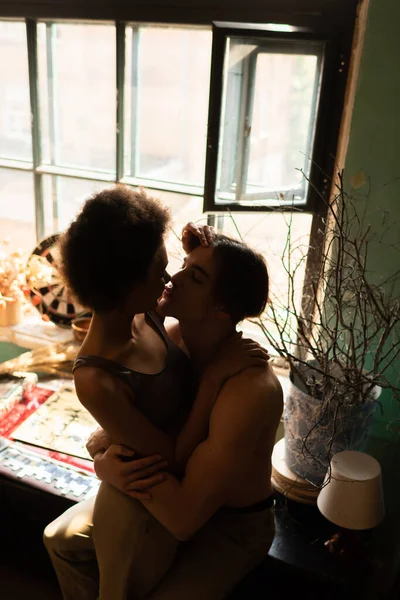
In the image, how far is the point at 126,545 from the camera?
107cm

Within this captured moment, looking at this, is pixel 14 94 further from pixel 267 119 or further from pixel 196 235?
pixel 196 235

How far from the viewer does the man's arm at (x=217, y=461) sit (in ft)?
3.47

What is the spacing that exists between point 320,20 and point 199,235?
86cm

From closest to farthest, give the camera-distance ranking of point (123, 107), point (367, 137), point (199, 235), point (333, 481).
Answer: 1. point (199, 235)
2. point (333, 481)
3. point (367, 137)
4. point (123, 107)

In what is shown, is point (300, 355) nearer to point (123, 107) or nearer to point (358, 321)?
point (358, 321)

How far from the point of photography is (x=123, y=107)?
2.02m

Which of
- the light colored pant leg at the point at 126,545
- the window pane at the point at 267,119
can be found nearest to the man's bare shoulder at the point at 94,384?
the light colored pant leg at the point at 126,545

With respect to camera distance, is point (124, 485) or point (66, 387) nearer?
point (124, 485)

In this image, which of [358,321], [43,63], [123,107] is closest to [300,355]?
[358,321]

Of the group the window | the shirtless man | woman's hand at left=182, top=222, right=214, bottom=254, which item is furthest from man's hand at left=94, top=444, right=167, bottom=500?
the window

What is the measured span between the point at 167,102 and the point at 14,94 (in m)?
0.67

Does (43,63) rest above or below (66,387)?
above

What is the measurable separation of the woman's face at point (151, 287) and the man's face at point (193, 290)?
0.15 feet

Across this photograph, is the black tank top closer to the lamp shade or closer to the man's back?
the man's back
